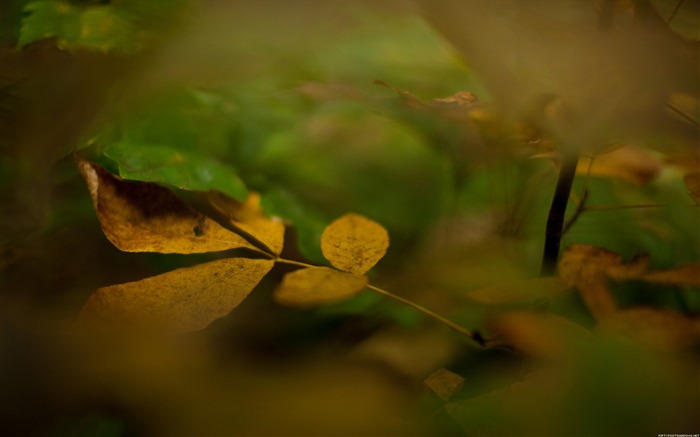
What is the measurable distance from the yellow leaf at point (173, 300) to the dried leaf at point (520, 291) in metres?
0.14

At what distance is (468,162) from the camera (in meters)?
0.48

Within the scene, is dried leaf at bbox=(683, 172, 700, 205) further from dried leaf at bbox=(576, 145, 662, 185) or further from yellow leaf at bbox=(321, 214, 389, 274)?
yellow leaf at bbox=(321, 214, 389, 274)

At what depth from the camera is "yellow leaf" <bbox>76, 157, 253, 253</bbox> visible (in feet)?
1.05

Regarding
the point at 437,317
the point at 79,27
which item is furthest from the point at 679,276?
the point at 79,27

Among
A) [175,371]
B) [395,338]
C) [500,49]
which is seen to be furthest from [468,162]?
[175,371]

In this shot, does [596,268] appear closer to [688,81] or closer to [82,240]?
[688,81]

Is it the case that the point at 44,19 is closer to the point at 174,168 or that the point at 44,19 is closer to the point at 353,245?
the point at 174,168

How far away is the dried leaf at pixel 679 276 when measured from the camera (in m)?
0.32

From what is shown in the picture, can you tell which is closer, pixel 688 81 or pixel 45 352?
pixel 45 352

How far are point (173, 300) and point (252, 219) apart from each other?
0.39ft

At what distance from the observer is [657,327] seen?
0.29 meters

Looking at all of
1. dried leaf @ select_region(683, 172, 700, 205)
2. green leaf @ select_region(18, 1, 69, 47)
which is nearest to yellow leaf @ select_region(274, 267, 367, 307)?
dried leaf @ select_region(683, 172, 700, 205)

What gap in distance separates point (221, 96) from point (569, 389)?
17.3 inches

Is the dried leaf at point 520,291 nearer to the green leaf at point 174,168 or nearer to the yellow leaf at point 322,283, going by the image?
the yellow leaf at point 322,283
